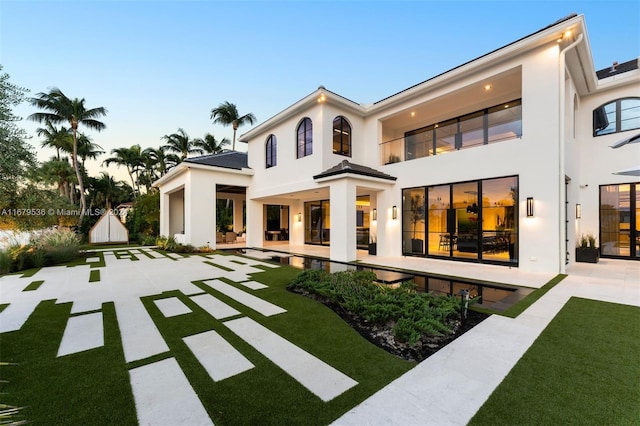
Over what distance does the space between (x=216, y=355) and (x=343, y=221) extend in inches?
301

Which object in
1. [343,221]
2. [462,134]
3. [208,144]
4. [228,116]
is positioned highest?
[228,116]

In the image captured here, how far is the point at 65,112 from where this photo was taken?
21.3 m

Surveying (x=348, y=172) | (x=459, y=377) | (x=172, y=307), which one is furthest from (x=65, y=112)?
(x=459, y=377)

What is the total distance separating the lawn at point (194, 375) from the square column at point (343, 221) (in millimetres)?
6031

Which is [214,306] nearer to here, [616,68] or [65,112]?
[616,68]

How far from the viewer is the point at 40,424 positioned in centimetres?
201

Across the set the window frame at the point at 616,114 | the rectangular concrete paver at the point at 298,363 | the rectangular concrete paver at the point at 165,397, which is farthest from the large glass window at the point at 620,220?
the rectangular concrete paver at the point at 165,397

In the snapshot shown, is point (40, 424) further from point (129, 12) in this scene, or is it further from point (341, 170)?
point (129, 12)

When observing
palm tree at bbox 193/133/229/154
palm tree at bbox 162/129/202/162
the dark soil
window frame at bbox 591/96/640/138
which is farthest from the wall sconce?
palm tree at bbox 162/129/202/162

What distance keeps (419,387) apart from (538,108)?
9.18 meters

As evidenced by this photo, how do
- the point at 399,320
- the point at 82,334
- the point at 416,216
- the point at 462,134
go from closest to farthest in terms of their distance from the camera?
1. the point at 82,334
2. the point at 399,320
3. the point at 462,134
4. the point at 416,216

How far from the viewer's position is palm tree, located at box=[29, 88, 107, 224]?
20.5 metres

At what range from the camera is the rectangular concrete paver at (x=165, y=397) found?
82.3 inches

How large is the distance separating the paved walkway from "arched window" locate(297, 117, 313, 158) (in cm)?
992
